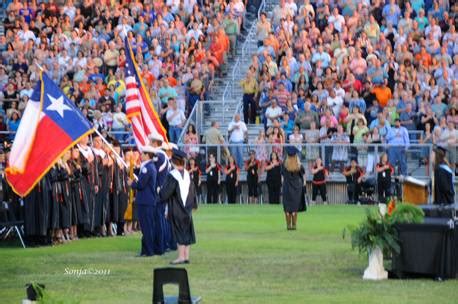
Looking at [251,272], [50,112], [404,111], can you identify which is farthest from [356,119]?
[251,272]

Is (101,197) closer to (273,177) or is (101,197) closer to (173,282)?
(273,177)

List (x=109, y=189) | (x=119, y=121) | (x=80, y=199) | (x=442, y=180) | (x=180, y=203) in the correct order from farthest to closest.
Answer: (x=119, y=121), (x=109, y=189), (x=80, y=199), (x=442, y=180), (x=180, y=203)

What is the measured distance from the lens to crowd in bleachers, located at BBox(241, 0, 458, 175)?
38.9 m

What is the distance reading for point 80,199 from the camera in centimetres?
2886

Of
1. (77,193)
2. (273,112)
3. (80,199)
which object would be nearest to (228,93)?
(273,112)

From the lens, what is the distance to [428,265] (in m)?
21.5

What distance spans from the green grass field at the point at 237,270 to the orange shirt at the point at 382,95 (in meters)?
8.53

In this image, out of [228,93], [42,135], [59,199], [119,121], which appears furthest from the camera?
[228,93]

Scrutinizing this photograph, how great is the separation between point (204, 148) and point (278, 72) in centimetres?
333

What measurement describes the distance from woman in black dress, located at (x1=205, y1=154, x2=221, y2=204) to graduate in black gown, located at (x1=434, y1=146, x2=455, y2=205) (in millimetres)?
15299

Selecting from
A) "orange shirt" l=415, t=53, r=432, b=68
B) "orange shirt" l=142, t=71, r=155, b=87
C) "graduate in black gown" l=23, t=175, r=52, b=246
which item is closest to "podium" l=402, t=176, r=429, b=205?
"graduate in black gown" l=23, t=175, r=52, b=246

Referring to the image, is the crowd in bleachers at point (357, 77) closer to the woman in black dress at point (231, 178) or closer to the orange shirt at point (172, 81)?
the woman in black dress at point (231, 178)

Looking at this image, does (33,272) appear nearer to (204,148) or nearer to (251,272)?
(251,272)

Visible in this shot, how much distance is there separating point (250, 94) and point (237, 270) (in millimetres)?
19184
